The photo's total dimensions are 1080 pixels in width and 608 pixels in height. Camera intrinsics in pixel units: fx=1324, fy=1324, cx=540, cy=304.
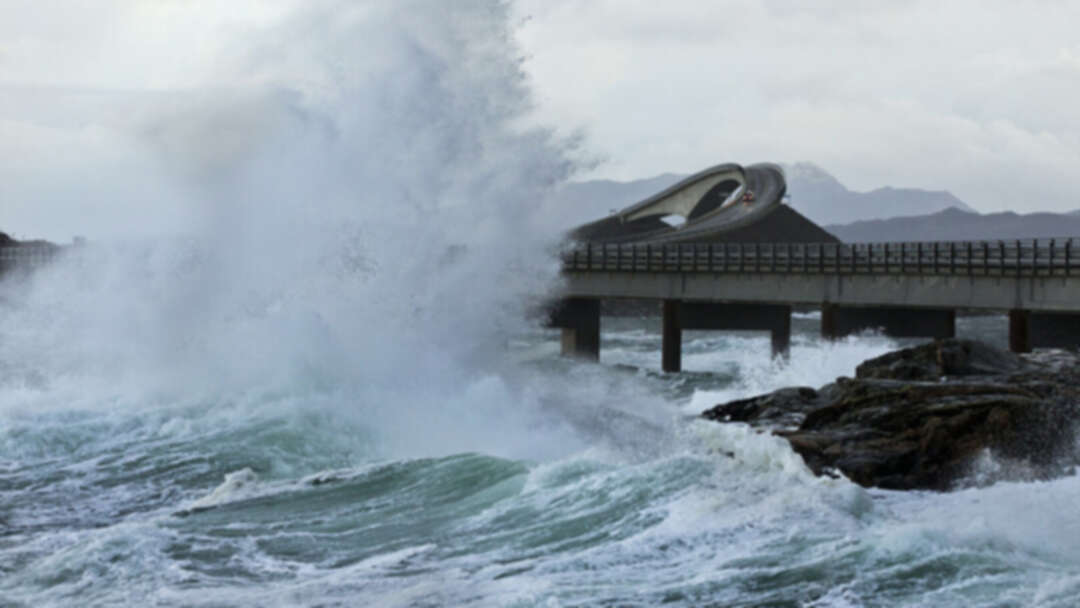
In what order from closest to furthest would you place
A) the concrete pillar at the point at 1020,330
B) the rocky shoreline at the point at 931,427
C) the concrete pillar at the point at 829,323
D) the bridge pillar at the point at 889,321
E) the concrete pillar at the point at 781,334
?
1. the rocky shoreline at the point at 931,427
2. the concrete pillar at the point at 1020,330
3. the bridge pillar at the point at 889,321
4. the concrete pillar at the point at 829,323
5. the concrete pillar at the point at 781,334

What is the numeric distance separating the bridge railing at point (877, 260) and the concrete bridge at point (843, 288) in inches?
1.7

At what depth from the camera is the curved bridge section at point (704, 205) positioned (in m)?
88.6

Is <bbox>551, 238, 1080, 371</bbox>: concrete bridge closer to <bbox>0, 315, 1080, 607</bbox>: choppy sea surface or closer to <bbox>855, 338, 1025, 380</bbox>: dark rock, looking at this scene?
<bbox>855, 338, 1025, 380</bbox>: dark rock

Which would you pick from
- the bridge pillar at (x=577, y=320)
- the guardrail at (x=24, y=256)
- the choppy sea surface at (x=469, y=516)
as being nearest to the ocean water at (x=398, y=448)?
the choppy sea surface at (x=469, y=516)

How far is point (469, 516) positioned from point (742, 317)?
113 feet

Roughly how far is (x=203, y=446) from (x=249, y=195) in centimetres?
997

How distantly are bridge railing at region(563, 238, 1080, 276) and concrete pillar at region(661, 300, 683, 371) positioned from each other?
1.42m

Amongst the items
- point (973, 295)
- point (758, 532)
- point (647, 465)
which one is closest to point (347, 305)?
point (647, 465)

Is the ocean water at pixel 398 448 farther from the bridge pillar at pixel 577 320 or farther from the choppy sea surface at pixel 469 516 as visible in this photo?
the bridge pillar at pixel 577 320

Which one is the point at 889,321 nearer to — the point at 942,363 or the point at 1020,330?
the point at 1020,330

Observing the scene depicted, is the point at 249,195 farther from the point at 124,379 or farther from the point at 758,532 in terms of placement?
the point at 758,532

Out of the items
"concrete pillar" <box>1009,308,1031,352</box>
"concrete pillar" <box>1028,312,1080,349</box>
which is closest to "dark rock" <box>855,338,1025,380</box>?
"concrete pillar" <box>1009,308,1031,352</box>

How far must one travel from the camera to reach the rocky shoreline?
15969mm

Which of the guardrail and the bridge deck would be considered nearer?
the bridge deck
